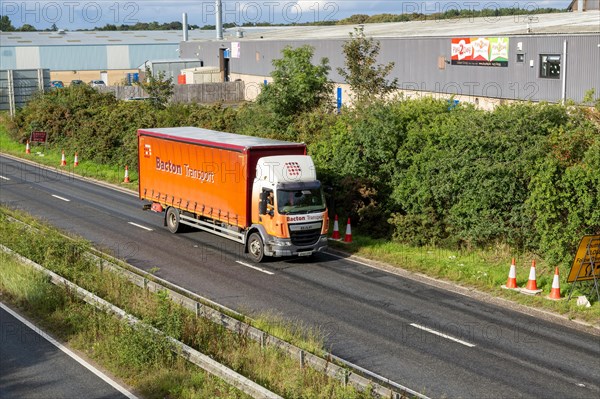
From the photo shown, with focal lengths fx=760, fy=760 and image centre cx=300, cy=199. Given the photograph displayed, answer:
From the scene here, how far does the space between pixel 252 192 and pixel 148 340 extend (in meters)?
10.6

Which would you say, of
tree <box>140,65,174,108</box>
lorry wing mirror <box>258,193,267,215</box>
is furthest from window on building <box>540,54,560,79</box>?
tree <box>140,65,174,108</box>

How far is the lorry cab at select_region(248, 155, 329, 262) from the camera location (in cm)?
2336

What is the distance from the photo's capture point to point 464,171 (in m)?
23.8

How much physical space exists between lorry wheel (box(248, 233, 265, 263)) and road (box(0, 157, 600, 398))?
19.8 inches

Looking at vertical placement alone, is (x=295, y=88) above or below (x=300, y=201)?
above

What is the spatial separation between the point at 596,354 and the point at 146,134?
1887 centimetres

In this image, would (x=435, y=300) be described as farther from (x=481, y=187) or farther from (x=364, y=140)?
(x=364, y=140)

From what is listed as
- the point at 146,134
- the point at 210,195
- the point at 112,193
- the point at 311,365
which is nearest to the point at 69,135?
the point at 112,193

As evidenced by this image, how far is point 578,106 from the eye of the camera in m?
23.1

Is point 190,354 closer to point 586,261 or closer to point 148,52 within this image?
point 586,261

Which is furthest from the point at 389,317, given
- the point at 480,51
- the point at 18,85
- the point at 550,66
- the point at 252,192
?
the point at 18,85

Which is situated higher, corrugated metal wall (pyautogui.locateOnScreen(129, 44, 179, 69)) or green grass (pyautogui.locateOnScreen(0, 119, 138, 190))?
corrugated metal wall (pyautogui.locateOnScreen(129, 44, 179, 69))

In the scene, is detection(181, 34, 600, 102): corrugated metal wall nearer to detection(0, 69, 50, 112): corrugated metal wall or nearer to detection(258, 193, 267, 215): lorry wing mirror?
detection(258, 193, 267, 215): lorry wing mirror

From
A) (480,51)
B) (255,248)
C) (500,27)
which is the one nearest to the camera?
(255,248)
